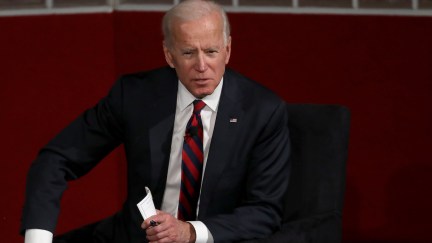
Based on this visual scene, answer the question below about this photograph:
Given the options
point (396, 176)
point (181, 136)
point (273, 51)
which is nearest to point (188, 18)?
point (181, 136)

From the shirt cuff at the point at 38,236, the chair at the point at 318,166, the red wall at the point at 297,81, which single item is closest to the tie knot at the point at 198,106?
the chair at the point at 318,166

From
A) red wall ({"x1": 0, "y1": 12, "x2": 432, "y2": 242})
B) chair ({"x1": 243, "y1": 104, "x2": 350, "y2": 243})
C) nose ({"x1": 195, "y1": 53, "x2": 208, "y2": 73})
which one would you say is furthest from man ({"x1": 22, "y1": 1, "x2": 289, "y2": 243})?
red wall ({"x1": 0, "y1": 12, "x2": 432, "y2": 242})

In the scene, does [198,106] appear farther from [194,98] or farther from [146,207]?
[146,207]

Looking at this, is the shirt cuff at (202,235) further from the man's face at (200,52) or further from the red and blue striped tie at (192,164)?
the man's face at (200,52)

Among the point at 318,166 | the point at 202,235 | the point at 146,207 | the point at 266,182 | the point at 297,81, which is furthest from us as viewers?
the point at 297,81

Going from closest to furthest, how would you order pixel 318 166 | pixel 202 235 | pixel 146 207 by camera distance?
pixel 146 207
pixel 202 235
pixel 318 166

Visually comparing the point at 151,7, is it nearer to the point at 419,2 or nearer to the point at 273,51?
the point at 273,51

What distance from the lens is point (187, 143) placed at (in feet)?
9.41

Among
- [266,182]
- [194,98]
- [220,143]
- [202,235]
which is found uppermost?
[194,98]

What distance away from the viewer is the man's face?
2740 mm

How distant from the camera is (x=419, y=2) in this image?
3713 mm

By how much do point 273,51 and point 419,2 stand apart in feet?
1.73

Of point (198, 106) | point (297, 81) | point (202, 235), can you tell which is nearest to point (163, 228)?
point (202, 235)

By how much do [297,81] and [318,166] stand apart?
0.91m
